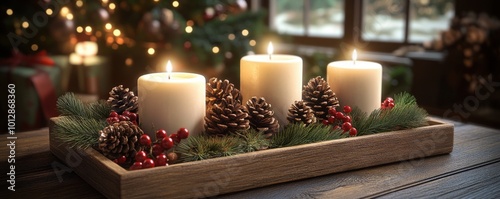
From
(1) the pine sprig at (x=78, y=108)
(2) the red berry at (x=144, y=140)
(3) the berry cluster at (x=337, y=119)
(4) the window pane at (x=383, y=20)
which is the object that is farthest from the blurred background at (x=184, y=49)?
(2) the red berry at (x=144, y=140)

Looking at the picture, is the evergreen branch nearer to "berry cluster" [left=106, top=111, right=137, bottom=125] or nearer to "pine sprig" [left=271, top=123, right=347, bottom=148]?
"berry cluster" [left=106, top=111, right=137, bottom=125]

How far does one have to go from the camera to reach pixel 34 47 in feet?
9.87

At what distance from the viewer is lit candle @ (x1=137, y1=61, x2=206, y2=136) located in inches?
35.8

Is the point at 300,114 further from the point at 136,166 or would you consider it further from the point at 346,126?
the point at 136,166

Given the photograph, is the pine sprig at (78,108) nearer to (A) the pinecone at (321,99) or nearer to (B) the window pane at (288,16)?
(A) the pinecone at (321,99)

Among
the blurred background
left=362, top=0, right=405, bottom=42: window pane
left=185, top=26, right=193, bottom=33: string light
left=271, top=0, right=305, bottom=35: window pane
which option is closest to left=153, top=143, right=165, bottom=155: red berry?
the blurred background

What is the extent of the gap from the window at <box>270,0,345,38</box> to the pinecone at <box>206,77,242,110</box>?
8.54 feet

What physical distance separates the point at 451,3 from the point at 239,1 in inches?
45.5

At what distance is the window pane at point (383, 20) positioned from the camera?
342 cm

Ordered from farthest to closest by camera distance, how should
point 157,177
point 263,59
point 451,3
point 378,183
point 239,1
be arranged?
point 451,3
point 239,1
point 263,59
point 378,183
point 157,177

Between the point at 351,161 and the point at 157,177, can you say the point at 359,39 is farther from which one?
the point at 157,177

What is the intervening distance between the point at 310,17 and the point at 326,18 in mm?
141

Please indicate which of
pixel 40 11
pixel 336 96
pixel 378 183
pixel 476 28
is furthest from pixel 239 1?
pixel 378 183

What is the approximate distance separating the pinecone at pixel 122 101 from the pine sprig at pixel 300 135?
0.87 ft
